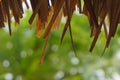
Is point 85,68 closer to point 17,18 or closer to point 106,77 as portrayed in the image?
point 106,77

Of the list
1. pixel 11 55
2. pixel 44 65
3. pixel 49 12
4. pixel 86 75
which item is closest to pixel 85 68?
pixel 86 75

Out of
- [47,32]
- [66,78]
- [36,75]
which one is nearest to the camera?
[47,32]

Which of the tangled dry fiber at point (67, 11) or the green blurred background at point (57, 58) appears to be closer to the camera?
the tangled dry fiber at point (67, 11)

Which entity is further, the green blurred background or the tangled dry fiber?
the green blurred background

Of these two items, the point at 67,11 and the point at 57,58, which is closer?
the point at 67,11

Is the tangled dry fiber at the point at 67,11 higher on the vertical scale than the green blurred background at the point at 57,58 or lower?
higher

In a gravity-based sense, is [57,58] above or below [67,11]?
below

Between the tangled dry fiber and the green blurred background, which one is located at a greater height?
the tangled dry fiber

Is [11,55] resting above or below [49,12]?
below
